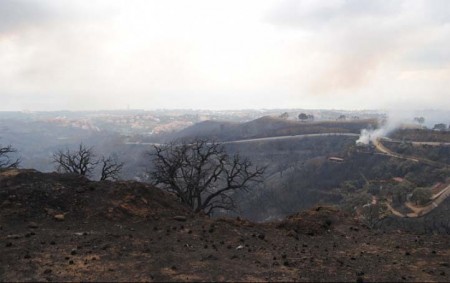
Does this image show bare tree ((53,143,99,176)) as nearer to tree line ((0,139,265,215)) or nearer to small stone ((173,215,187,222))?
tree line ((0,139,265,215))

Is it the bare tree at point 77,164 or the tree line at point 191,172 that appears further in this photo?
the bare tree at point 77,164

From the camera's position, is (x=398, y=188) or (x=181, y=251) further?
(x=398, y=188)

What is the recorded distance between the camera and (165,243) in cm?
1911

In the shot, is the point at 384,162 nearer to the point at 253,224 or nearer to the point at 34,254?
the point at 253,224

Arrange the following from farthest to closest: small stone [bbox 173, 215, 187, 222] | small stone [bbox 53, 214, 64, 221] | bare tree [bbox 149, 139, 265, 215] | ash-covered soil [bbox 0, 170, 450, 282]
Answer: bare tree [bbox 149, 139, 265, 215] < small stone [bbox 173, 215, 187, 222] < small stone [bbox 53, 214, 64, 221] < ash-covered soil [bbox 0, 170, 450, 282]

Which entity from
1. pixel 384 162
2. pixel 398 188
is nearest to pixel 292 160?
pixel 384 162

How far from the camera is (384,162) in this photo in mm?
136250

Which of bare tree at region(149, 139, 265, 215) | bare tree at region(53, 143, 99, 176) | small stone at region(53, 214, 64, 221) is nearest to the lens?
small stone at region(53, 214, 64, 221)

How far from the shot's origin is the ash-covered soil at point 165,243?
1554 centimetres

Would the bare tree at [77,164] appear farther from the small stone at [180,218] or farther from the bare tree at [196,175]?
the small stone at [180,218]

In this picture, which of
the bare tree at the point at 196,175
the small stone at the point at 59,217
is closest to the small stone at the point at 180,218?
the small stone at the point at 59,217

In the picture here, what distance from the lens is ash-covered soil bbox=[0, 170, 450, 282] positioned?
15.5 metres

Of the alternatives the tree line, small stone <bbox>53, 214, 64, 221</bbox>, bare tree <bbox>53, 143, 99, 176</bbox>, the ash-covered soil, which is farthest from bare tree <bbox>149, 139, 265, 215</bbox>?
small stone <bbox>53, 214, 64, 221</bbox>

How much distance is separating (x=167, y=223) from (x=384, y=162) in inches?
4997
